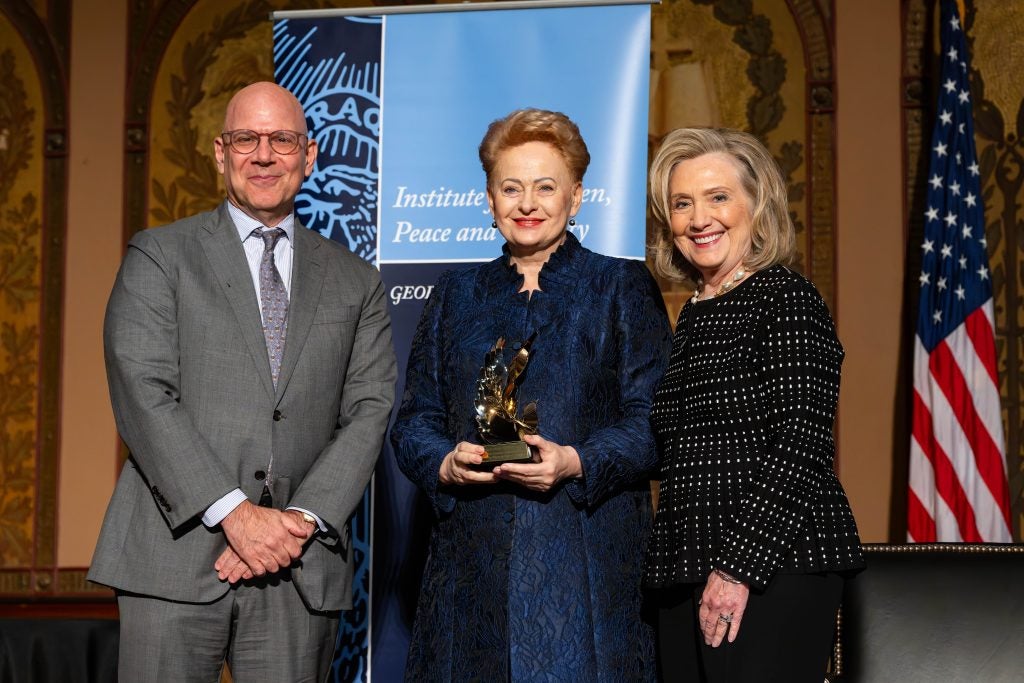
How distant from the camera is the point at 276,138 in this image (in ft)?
9.00

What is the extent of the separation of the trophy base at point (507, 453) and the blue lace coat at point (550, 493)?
0.16 m

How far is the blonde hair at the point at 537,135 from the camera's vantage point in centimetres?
257

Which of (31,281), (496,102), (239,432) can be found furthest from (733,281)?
(31,281)

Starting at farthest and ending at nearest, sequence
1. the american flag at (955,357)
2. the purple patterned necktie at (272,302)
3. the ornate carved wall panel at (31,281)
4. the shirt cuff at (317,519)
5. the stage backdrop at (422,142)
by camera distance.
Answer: the ornate carved wall panel at (31,281)
the american flag at (955,357)
the stage backdrop at (422,142)
the purple patterned necktie at (272,302)
the shirt cuff at (317,519)

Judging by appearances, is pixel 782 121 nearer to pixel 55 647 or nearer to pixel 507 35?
pixel 507 35

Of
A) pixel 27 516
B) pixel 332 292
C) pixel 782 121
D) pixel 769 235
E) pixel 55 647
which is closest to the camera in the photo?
pixel 769 235

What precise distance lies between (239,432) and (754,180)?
3.91 ft

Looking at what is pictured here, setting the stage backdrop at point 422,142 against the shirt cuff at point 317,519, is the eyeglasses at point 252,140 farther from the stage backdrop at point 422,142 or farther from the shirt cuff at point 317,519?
the shirt cuff at point 317,519

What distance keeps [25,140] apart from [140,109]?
0.58 metres

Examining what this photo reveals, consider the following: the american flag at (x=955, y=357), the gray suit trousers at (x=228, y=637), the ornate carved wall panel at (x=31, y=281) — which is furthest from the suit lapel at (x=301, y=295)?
the ornate carved wall panel at (x=31, y=281)

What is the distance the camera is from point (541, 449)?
2.32m

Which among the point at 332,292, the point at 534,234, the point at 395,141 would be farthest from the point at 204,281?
the point at 395,141

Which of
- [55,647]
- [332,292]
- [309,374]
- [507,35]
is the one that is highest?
[507,35]

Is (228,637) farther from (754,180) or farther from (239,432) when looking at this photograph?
(754,180)
